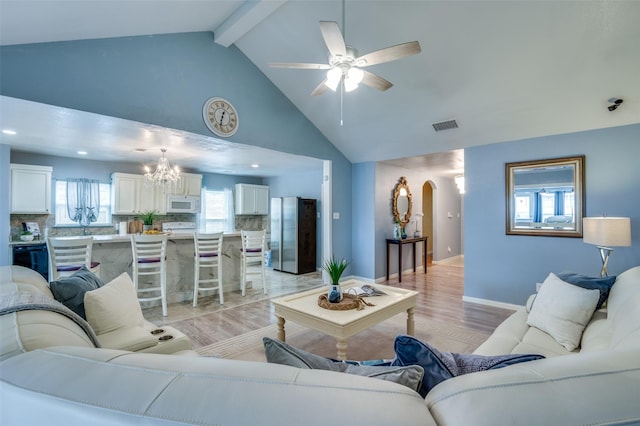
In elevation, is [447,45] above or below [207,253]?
above

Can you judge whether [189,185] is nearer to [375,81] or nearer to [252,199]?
[252,199]

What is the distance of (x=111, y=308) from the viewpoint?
5.74 feet

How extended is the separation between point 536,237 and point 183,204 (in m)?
6.75

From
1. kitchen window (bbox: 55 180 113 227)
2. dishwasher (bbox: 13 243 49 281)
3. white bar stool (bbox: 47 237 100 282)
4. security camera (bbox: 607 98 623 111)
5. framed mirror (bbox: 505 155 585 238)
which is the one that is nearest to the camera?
security camera (bbox: 607 98 623 111)

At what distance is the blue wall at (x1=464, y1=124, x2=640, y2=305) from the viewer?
332cm

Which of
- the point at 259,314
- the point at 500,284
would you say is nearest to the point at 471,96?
the point at 500,284

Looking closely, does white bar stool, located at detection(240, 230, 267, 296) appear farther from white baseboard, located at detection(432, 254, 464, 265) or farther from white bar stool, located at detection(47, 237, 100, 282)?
white baseboard, located at detection(432, 254, 464, 265)

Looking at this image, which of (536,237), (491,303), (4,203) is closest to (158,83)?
(4,203)

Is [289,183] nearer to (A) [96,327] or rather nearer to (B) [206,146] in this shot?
(B) [206,146]

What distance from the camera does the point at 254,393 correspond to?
0.59 meters

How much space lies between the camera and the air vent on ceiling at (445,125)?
404 centimetres

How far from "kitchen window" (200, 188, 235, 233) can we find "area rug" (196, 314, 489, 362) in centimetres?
472

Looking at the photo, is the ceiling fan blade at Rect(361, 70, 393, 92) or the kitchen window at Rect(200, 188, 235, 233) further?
the kitchen window at Rect(200, 188, 235, 233)

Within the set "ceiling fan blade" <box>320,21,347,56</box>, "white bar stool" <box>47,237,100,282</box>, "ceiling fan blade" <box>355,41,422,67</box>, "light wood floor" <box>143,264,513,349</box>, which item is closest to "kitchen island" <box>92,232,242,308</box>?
"light wood floor" <box>143,264,513,349</box>
